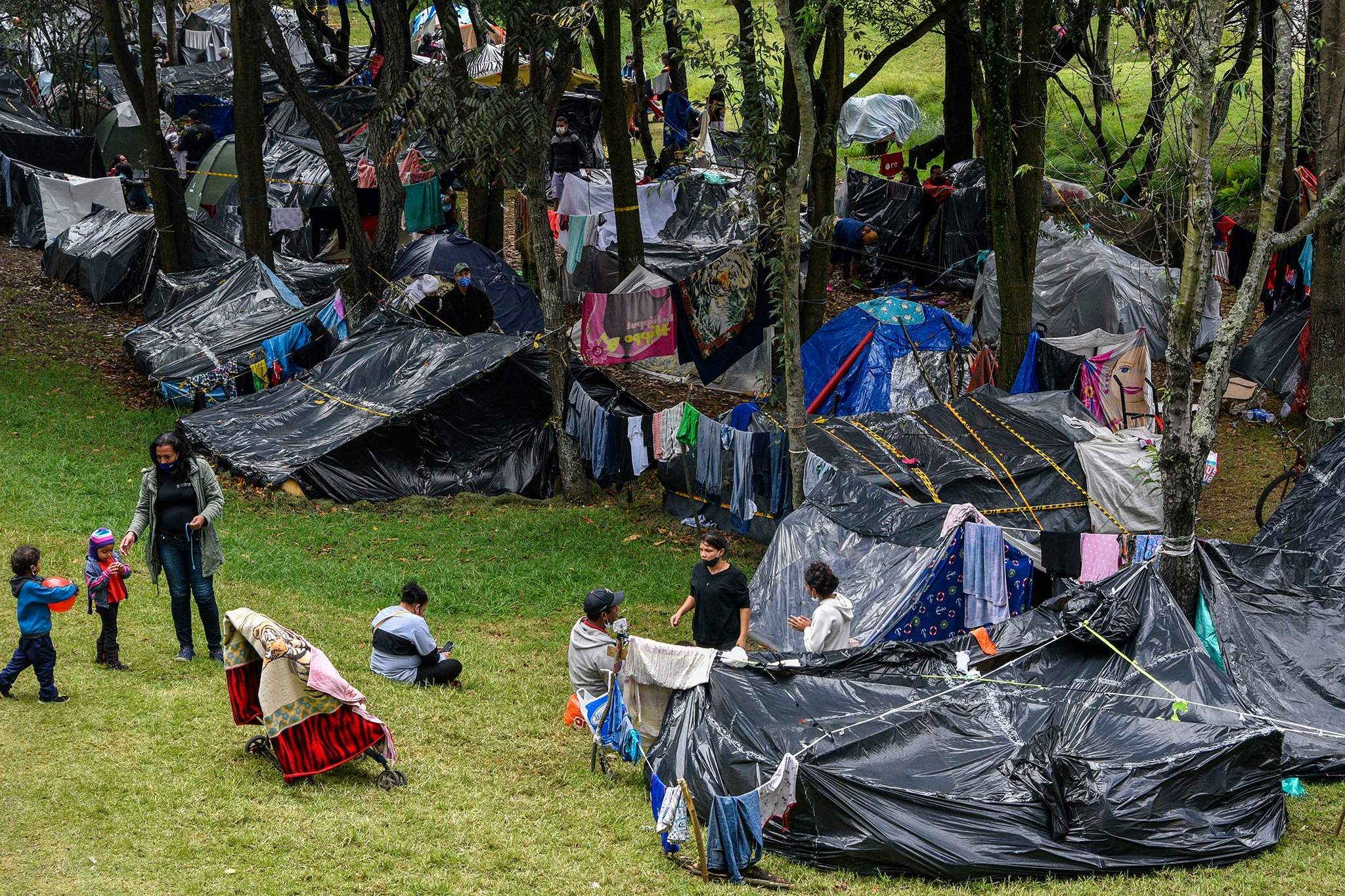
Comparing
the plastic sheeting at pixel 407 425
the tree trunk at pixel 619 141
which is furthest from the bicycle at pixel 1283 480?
the tree trunk at pixel 619 141

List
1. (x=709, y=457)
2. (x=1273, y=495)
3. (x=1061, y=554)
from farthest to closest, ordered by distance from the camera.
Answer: (x=1273, y=495)
(x=709, y=457)
(x=1061, y=554)

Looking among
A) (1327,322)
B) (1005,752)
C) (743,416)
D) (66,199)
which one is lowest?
(1005,752)

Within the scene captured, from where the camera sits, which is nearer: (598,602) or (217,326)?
(598,602)

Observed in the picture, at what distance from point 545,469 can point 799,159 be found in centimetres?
546

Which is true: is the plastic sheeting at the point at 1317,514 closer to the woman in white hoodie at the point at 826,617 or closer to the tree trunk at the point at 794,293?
the woman in white hoodie at the point at 826,617

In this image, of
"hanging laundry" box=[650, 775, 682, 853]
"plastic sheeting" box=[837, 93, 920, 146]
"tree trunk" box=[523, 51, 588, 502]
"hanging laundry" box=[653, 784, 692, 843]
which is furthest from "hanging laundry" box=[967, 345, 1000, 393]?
"plastic sheeting" box=[837, 93, 920, 146]

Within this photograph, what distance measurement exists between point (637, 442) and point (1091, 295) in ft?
26.3

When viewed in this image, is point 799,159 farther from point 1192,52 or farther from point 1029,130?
point 1029,130

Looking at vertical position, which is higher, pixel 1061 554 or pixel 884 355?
pixel 884 355

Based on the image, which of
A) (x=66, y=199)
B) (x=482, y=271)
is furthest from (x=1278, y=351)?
(x=66, y=199)

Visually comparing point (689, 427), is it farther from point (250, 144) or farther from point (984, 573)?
point (250, 144)

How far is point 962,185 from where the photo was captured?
70.9 feet

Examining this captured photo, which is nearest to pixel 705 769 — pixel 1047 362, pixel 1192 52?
pixel 1192 52

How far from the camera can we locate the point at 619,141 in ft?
57.6
